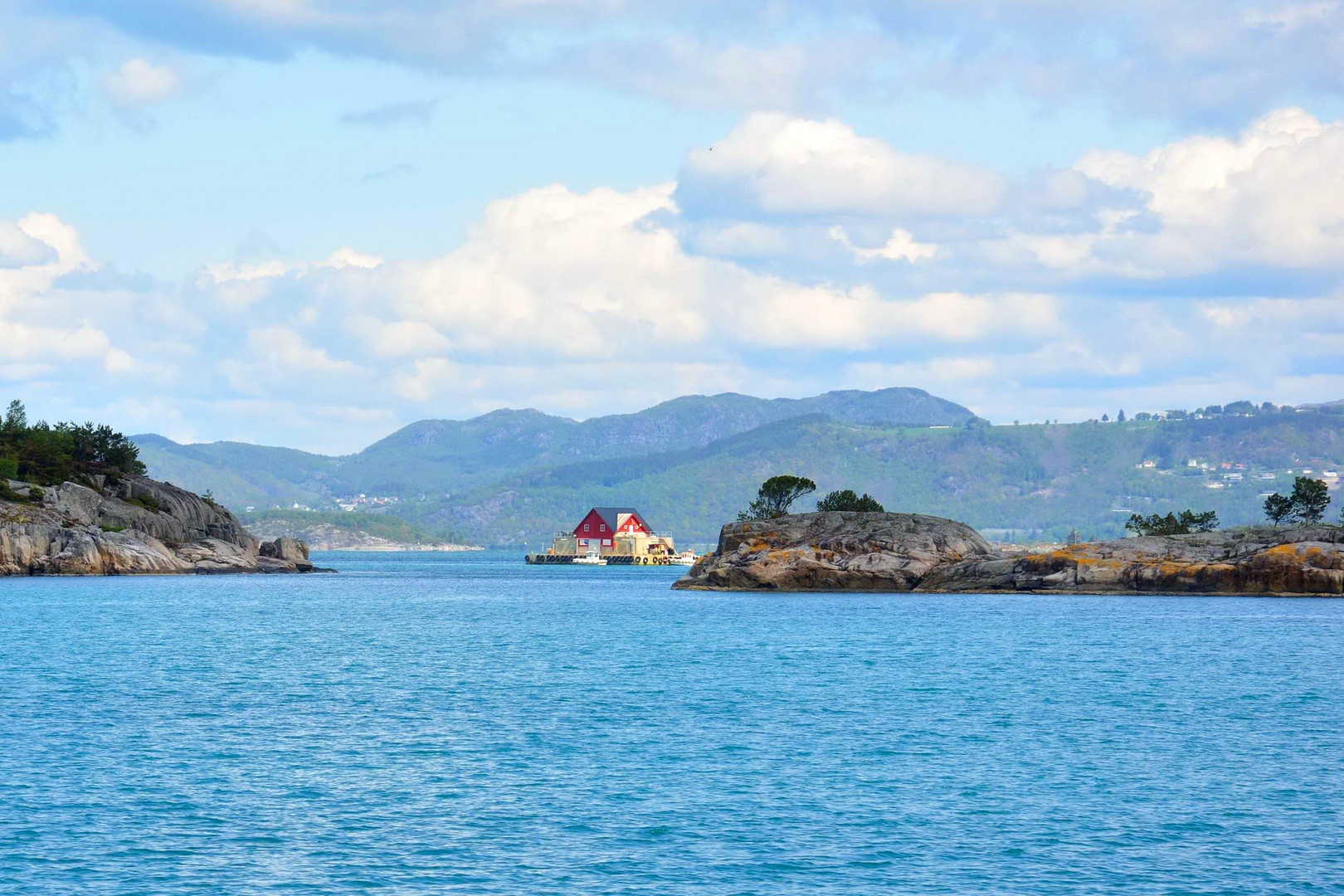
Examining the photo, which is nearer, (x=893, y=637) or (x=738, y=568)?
(x=893, y=637)

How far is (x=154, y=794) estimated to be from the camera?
3512cm

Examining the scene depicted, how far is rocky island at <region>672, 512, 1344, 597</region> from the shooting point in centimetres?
12225

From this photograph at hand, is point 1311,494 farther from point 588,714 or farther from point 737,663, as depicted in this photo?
point 588,714

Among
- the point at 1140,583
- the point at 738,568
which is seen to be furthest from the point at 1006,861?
the point at 738,568

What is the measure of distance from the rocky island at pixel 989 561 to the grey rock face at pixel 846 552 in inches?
4.6

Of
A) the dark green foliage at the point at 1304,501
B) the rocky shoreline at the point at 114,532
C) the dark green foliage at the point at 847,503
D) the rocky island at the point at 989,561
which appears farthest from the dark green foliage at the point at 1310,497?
the rocky shoreline at the point at 114,532

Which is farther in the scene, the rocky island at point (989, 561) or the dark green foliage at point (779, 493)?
the dark green foliage at point (779, 493)

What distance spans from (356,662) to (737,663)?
63.1 feet

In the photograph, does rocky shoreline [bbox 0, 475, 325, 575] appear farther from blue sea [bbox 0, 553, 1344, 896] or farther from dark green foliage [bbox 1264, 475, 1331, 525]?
dark green foliage [bbox 1264, 475, 1331, 525]

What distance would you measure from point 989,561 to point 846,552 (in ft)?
45.8

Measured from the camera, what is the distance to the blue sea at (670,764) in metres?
28.4

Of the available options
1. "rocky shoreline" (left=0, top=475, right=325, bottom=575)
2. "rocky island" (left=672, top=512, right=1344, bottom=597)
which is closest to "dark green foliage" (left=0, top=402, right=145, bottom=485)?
"rocky shoreline" (left=0, top=475, right=325, bottom=575)

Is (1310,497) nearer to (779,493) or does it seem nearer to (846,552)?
(846,552)

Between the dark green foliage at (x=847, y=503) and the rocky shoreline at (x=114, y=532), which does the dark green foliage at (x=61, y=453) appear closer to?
the rocky shoreline at (x=114, y=532)
